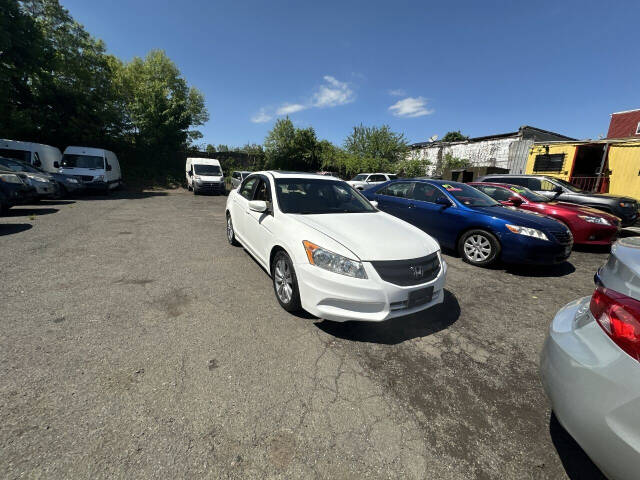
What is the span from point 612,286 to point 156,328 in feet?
11.2

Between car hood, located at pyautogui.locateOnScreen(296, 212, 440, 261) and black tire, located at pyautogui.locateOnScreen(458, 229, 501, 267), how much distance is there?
2.24 meters

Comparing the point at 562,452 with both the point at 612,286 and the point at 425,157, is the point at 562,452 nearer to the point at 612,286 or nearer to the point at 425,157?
the point at 612,286

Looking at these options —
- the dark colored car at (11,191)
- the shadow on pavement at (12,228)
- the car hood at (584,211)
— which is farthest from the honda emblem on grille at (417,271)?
the dark colored car at (11,191)

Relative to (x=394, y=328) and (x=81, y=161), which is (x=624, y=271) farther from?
(x=81, y=161)

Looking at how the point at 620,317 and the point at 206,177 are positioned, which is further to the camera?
the point at 206,177

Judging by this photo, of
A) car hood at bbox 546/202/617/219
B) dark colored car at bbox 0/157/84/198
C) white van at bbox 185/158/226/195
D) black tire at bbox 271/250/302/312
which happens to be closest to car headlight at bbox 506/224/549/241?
car hood at bbox 546/202/617/219

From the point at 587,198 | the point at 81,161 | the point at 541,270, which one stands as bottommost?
the point at 541,270

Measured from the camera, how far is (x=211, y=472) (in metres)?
1.44

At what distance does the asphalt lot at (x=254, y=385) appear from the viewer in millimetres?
1530

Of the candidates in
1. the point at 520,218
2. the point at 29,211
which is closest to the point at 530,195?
the point at 520,218

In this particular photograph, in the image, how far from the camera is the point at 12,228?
→ 6.09 m

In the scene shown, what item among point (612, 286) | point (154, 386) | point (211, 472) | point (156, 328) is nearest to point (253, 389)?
point (211, 472)

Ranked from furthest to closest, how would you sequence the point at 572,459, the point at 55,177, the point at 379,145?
the point at 379,145, the point at 55,177, the point at 572,459

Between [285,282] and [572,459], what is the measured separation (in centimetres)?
258
